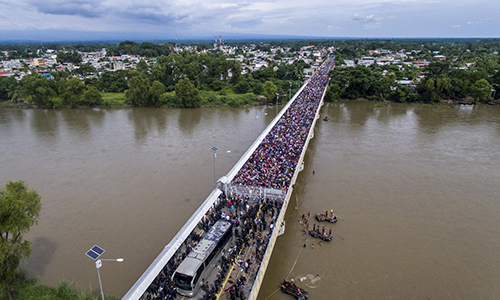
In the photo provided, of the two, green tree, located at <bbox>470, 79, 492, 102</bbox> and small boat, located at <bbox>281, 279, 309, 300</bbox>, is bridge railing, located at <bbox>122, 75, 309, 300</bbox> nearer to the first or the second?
small boat, located at <bbox>281, 279, 309, 300</bbox>

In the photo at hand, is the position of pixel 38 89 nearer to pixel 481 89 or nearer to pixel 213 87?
pixel 213 87

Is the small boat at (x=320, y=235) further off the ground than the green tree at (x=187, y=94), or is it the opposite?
the green tree at (x=187, y=94)

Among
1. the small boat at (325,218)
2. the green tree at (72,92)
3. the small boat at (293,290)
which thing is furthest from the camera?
the green tree at (72,92)

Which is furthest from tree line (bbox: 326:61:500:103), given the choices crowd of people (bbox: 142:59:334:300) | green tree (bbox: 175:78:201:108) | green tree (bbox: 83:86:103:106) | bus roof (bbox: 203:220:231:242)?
bus roof (bbox: 203:220:231:242)

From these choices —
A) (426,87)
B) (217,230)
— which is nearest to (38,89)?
(217,230)

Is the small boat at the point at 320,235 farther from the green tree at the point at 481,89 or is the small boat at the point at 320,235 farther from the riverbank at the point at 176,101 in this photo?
the green tree at the point at 481,89

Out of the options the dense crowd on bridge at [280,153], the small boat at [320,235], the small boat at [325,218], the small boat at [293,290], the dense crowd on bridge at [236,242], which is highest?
the dense crowd on bridge at [280,153]

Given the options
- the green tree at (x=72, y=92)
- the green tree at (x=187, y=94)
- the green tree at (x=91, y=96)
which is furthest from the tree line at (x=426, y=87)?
the green tree at (x=72, y=92)
